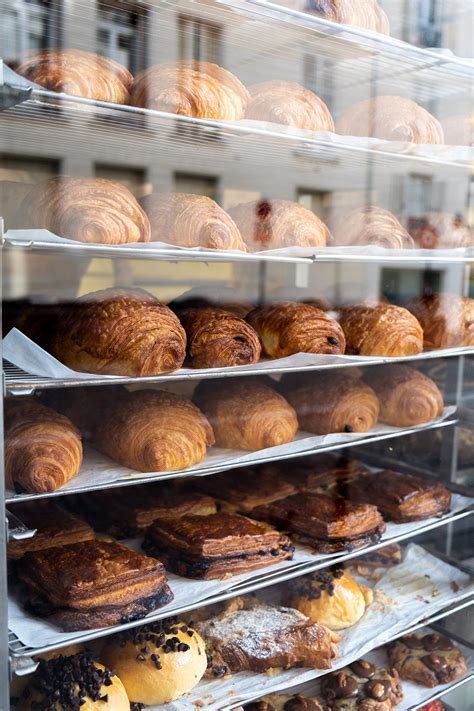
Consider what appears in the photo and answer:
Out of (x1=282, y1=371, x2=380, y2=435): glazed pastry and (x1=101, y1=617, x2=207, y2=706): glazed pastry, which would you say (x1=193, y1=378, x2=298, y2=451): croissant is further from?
(x1=101, y1=617, x2=207, y2=706): glazed pastry

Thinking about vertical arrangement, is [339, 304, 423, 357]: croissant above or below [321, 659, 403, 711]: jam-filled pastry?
above

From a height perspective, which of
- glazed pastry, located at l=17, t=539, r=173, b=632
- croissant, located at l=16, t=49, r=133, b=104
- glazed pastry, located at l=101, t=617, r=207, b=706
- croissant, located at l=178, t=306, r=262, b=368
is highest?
croissant, located at l=16, t=49, r=133, b=104

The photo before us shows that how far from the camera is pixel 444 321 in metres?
2.89

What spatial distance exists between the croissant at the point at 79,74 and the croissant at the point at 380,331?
3.90 feet

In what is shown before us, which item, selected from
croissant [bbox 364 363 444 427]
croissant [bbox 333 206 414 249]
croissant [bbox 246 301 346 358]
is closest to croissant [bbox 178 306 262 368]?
croissant [bbox 246 301 346 358]

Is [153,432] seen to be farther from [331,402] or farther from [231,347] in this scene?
[331,402]

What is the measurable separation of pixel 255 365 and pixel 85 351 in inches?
21.9

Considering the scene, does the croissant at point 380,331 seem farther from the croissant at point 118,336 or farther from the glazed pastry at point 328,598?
the glazed pastry at point 328,598

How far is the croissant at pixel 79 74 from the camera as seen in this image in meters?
1.90

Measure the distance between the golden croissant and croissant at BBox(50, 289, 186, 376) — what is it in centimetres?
24

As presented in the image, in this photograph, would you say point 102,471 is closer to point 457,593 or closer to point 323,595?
point 323,595

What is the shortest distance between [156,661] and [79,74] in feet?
5.70

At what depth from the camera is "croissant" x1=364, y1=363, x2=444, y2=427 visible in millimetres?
2912

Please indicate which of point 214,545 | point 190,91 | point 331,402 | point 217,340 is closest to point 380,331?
point 331,402
